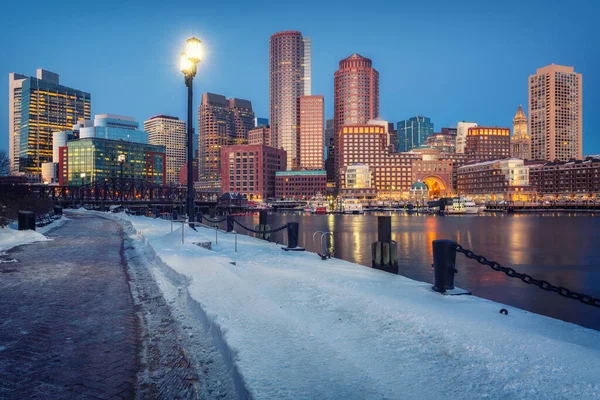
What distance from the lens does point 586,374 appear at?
17.2 feet

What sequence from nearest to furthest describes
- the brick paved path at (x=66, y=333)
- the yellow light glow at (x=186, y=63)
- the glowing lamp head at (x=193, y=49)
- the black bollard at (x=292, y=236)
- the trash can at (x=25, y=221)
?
the brick paved path at (x=66, y=333), the black bollard at (x=292, y=236), the glowing lamp head at (x=193, y=49), the yellow light glow at (x=186, y=63), the trash can at (x=25, y=221)

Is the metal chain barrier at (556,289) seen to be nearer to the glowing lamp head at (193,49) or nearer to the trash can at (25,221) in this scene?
the glowing lamp head at (193,49)

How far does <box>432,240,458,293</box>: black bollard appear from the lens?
33.9 feet

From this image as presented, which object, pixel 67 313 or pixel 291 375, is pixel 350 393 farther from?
pixel 67 313

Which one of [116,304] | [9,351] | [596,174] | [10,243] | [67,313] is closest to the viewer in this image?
[9,351]

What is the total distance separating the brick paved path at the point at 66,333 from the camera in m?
5.55

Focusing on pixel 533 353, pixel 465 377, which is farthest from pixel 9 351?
pixel 533 353

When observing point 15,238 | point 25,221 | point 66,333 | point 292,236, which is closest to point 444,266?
point 66,333

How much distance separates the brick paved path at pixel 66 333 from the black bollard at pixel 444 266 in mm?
6538

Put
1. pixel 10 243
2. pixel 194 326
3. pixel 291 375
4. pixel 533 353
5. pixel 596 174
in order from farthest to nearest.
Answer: pixel 596 174
pixel 10 243
pixel 194 326
pixel 533 353
pixel 291 375

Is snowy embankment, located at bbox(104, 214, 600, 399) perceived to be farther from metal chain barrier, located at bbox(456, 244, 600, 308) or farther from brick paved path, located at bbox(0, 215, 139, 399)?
brick paved path, located at bbox(0, 215, 139, 399)

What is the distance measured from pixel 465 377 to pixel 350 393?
1423mm

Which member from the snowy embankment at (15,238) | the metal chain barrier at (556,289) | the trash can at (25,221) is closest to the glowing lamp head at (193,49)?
the snowy embankment at (15,238)

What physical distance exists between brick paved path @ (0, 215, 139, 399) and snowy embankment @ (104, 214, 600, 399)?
140cm
